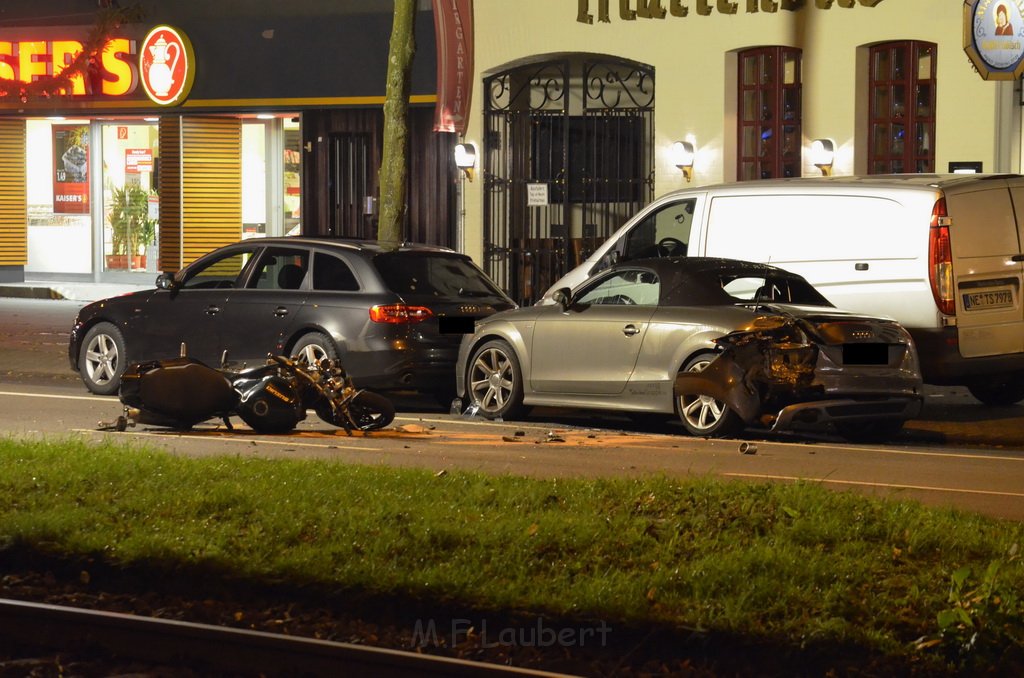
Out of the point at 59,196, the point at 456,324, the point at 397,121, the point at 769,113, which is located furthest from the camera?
the point at 59,196

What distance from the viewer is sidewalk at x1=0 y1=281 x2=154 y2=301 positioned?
2905cm

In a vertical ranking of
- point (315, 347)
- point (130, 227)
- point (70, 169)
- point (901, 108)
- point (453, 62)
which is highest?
point (453, 62)

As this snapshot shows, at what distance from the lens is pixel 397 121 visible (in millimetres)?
19938

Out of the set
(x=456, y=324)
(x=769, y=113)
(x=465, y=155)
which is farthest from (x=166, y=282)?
(x=769, y=113)

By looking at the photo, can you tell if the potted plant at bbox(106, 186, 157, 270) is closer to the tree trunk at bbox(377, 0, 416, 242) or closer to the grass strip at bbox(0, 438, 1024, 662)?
the tree trunk at bbox(377, 0, 416, 242)

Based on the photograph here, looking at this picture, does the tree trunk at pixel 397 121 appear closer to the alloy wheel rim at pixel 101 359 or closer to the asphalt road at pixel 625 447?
the alloy wheel rim at pixel 101 359

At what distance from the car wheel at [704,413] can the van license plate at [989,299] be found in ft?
8.04

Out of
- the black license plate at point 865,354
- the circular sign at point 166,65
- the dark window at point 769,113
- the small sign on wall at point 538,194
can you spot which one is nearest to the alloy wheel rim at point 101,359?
the black license plate at point 865,354

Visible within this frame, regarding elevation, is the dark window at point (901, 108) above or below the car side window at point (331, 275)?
above

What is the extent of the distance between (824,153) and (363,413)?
10501 millimetres

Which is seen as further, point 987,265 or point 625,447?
point 987,265

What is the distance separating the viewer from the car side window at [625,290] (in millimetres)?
13367

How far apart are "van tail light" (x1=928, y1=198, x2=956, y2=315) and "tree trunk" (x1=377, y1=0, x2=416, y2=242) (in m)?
7.65

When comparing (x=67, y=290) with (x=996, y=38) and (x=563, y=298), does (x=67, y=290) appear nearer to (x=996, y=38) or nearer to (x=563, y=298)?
(x=996, y=38)
